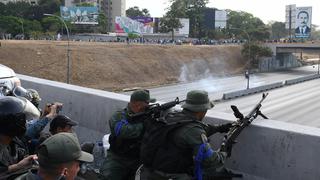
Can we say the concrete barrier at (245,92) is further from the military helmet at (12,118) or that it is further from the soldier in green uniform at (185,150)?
the military helmet at (12,118)

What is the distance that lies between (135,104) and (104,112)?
191 centimetres

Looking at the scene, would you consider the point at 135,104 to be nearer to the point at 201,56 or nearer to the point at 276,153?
the point at 276,153

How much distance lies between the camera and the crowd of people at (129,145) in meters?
2.54

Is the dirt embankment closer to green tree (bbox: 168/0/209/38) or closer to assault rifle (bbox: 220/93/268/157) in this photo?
green tree (bbox: 168/0/209/38)

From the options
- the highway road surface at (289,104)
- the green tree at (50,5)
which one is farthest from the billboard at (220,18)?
the highway road surface at (289,104)

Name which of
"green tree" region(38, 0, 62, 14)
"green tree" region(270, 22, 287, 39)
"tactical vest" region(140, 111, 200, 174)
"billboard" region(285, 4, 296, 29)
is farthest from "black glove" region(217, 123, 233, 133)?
"green tree" region(270, 22, 287, 39)

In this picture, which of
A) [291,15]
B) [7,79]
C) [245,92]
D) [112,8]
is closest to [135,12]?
[112,8]

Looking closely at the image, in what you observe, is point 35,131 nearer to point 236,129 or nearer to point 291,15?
point 236,129

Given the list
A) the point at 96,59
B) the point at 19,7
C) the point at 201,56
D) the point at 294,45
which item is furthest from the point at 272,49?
the point at 19,7

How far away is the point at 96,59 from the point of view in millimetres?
65688

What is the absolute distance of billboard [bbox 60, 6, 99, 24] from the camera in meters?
95.7

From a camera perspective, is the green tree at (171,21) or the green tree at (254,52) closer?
the green tree at (254,52)

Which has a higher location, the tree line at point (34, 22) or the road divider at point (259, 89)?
the tree line at point (34, 22)

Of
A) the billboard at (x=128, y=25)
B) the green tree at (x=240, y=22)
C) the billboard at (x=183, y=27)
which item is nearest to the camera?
the billboard at (x=128, y=25)
